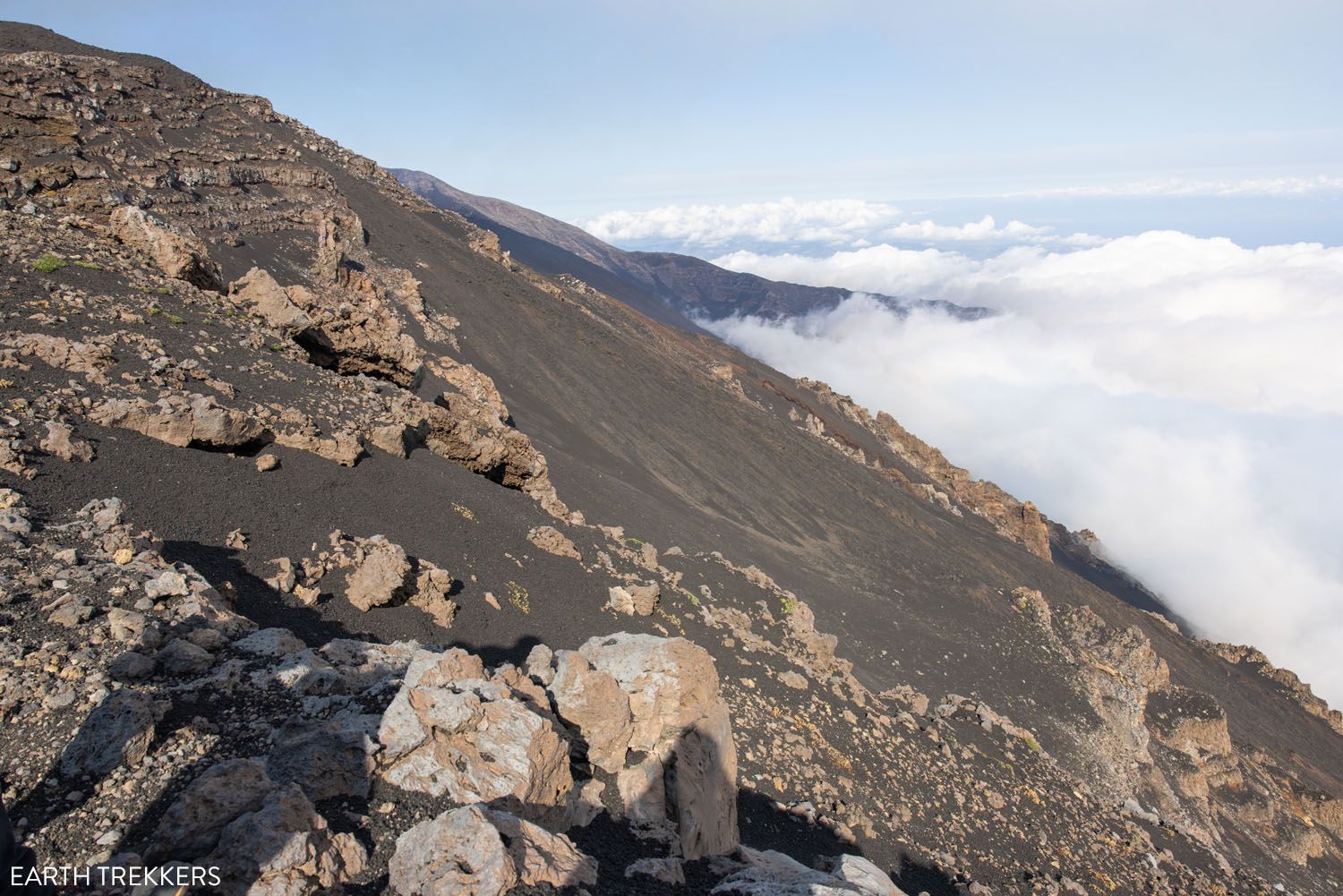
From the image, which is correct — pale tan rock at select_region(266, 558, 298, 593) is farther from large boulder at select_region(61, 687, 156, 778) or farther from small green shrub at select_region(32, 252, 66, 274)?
small green shrub at select_region(32, 252, 66, 274)

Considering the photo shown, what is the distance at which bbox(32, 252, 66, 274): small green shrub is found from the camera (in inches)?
438

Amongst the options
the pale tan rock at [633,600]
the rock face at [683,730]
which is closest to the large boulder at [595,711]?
the rock face at [683,730]

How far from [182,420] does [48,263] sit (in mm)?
4704

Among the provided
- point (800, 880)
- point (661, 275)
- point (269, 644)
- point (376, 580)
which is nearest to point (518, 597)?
point (376, 580)

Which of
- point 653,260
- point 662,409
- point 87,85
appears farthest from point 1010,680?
point 653,260

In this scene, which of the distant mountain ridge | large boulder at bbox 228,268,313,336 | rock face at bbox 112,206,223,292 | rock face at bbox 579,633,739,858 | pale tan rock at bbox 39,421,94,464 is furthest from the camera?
the distant mountain ridge

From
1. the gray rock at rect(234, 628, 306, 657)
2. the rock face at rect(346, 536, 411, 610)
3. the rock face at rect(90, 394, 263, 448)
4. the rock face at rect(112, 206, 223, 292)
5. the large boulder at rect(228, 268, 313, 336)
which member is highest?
the rock face at rect(112, 206, 223, 292)

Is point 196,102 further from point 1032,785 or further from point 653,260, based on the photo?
point 653,260

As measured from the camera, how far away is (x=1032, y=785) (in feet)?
48.1

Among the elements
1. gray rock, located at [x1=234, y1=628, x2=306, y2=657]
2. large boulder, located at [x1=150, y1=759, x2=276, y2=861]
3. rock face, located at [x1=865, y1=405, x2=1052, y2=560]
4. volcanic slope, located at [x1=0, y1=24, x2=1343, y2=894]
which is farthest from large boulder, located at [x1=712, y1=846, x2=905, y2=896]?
rock face, located at [x1=865, y1=405, x2=1052, y2=560]

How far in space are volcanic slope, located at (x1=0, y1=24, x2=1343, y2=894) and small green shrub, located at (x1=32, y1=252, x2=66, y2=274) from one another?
24 cm

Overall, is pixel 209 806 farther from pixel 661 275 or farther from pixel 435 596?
pixel 661 275

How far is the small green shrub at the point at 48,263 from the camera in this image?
1112cm

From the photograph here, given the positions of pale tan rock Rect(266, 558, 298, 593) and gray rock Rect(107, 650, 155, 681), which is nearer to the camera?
gray rock Rect(107, 650, 155, 681)
